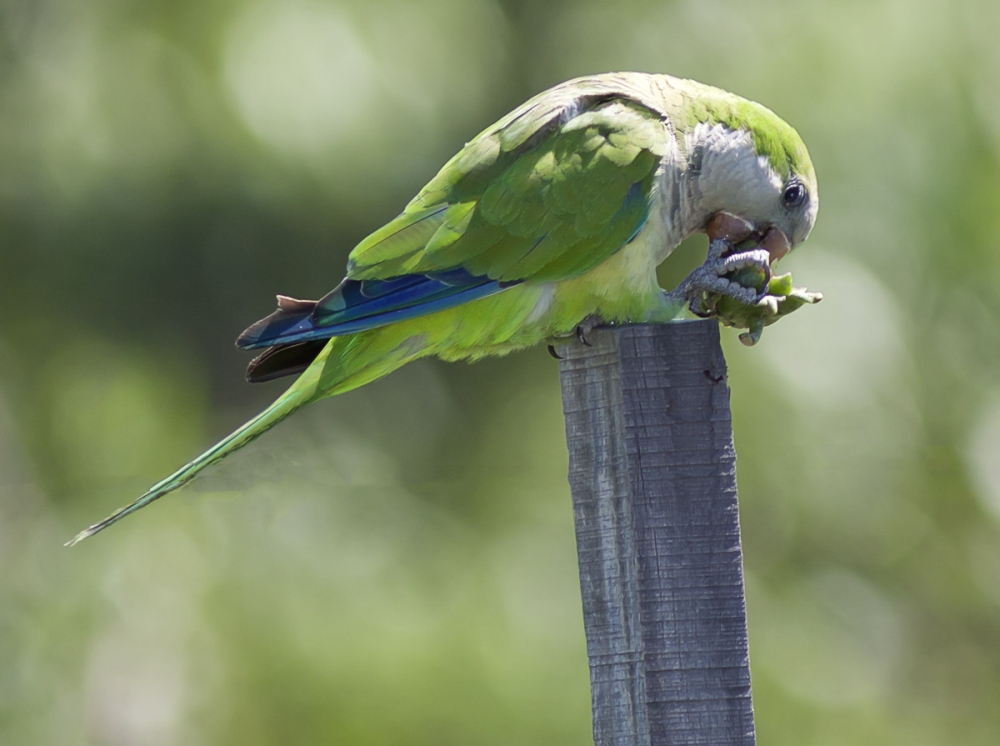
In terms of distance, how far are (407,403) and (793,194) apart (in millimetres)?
3504

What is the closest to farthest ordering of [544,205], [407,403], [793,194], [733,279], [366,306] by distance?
1. [733,279]
2. [366,306]
3. [544,205]
4. [793,194]
5. [407,403]

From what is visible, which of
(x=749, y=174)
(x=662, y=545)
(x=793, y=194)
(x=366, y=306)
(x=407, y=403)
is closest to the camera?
(x=662, y=545)

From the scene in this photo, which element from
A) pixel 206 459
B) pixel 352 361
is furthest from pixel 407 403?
pixel 206 459

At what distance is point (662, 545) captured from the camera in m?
1.94

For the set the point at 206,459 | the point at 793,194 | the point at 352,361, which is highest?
the point at 793,194

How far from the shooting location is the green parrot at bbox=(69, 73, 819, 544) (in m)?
2.96

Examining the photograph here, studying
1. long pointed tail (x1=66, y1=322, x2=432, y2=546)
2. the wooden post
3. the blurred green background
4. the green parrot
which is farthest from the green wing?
the blurred green background

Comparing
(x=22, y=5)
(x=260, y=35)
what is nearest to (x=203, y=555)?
(x=260, y=35)

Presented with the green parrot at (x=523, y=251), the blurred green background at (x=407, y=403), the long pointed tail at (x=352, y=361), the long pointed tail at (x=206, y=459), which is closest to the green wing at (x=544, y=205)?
the green parrot at (x=523, y=251)

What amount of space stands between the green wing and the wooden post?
971 millimetres

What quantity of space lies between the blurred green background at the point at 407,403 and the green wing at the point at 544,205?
2.84 metres

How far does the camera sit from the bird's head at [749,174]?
10.6 feet

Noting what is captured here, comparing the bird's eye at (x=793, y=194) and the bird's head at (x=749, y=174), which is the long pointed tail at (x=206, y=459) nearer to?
the bird's head at (x=749, y=174)

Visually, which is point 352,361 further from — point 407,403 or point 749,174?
point 407,403
